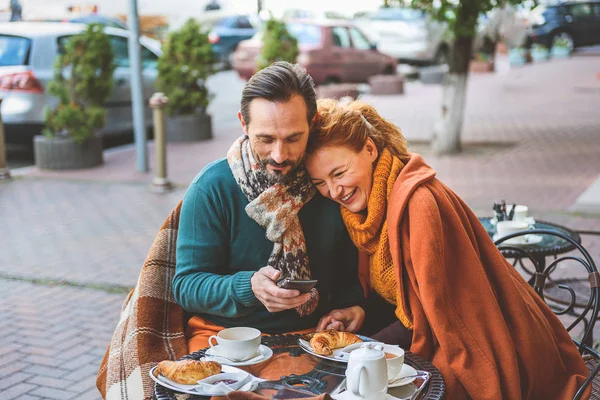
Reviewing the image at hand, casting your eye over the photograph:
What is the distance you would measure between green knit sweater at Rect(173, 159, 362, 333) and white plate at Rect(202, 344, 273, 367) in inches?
7.9

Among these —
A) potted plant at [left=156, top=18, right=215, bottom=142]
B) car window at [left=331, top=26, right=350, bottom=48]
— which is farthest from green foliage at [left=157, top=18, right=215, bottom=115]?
car window at [left=331, top=26, right=350, bottom=48]

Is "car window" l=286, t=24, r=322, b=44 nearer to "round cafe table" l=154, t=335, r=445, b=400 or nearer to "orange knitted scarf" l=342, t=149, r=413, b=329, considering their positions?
"orange knitted scarf" l=342, t=149, r=413, b=329

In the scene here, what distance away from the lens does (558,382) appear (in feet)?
8.91

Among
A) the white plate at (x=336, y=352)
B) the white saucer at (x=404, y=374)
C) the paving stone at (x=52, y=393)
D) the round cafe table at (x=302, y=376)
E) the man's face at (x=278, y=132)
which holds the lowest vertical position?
the paving stone at (x=52, y=393)

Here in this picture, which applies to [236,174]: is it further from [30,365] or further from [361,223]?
[30,365]

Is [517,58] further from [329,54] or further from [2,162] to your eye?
[2,162]

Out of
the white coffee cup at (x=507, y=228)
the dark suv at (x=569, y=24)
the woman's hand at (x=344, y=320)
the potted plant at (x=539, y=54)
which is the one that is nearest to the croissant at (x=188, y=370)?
the woman's hand at (x=344, y=320)

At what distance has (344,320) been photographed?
9.64 feet

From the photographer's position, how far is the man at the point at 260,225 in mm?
2678

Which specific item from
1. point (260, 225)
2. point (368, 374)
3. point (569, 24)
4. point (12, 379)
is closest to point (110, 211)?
point (12, 379)

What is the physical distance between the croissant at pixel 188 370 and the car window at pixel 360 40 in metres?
17.0

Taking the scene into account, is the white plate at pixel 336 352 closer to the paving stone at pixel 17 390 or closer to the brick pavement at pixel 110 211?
the brick pavement at pixel 110 211

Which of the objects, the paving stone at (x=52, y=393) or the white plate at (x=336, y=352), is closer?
the white plate at (x=336, y=352)

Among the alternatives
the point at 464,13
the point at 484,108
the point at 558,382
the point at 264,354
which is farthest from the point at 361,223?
the point at 484,108
